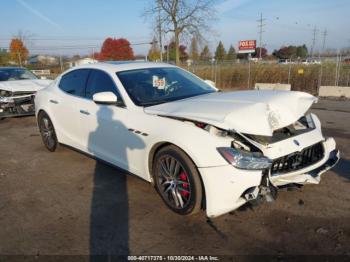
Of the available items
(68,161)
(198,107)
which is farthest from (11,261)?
(68,161)

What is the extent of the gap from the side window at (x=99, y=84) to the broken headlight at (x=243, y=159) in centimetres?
178

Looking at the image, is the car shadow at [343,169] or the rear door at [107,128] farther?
the car shadow at [343,169]

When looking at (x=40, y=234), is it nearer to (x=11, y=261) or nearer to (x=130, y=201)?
(x=11, y=261)

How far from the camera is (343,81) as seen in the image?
659 inches

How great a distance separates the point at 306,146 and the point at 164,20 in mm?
21631

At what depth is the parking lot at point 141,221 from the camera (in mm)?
3016

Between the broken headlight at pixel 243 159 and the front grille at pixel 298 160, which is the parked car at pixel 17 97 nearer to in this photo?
the broken headlight at pixel 243 159

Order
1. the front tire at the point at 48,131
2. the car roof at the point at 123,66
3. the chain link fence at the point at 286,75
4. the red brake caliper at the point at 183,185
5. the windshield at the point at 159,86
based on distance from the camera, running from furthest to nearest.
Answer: the chain link fence at the point at 286,75
the front tire at the point at 48,131
the car roof at the point at 123,66
the windshield at the point at 159,86
the red brake caliper at the point at 183,185

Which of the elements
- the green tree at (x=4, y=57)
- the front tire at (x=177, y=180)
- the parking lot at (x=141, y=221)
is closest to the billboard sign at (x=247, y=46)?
the parking lot at (x=141, y=221)

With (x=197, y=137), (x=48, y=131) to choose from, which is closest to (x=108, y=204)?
(x=197, y=137)

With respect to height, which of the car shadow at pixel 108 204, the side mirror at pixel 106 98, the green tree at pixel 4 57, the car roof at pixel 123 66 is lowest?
Answer: the car shadow at pixel 108 204

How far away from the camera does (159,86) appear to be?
446 cm

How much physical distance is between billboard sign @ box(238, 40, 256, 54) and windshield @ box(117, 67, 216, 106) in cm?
2019

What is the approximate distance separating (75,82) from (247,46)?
21.4m
